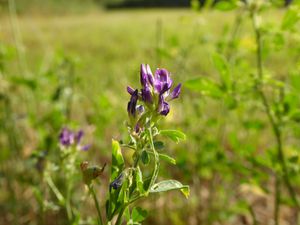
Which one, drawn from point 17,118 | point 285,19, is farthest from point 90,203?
point 285,19

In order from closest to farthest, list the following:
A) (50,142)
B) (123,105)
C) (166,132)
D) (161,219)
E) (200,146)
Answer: (166,132)
(50,142)
(200,146)
(161,219)
(123,105)

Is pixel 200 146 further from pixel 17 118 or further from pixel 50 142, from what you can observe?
pixel 17 118

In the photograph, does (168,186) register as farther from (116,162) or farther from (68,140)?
(68,140)

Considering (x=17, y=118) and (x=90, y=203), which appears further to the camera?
(x=90, y=203)

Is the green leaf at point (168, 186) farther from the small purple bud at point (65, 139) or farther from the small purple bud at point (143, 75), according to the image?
the small purple bud at point (65, 139)

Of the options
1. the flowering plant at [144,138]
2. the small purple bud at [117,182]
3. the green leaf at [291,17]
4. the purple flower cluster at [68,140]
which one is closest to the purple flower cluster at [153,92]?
the flowering plant at [144,138]
